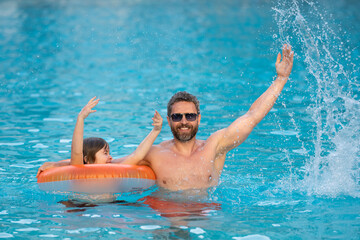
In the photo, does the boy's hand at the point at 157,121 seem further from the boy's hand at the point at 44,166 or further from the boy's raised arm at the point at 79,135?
the boy's hand at the point at 44,166

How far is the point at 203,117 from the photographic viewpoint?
8.87m

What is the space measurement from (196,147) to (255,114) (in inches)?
26.4

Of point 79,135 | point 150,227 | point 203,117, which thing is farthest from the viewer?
point 203,117

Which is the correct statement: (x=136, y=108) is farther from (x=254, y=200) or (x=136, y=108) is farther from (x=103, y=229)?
(x=103, y=229)

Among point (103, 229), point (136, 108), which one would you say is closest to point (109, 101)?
point (136, 108)

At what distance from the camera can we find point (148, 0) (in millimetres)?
31578

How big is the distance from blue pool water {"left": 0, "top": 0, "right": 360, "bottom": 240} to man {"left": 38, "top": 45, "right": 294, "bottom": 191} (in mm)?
154

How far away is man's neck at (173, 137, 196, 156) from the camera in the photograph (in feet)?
17.4

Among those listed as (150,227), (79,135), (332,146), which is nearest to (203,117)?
(332,146)

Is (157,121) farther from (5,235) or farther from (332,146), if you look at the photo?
(332,146)

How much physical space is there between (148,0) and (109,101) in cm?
2233

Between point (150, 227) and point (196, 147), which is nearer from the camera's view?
point (150, 227)

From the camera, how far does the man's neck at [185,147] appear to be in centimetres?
530

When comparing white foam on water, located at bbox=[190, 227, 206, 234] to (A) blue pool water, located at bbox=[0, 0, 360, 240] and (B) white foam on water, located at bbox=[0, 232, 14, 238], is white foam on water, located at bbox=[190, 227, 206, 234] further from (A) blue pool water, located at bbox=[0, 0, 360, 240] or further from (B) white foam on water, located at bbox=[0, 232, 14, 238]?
(B) white foam on water, located at bbox=[0, 232, 14, 238]
